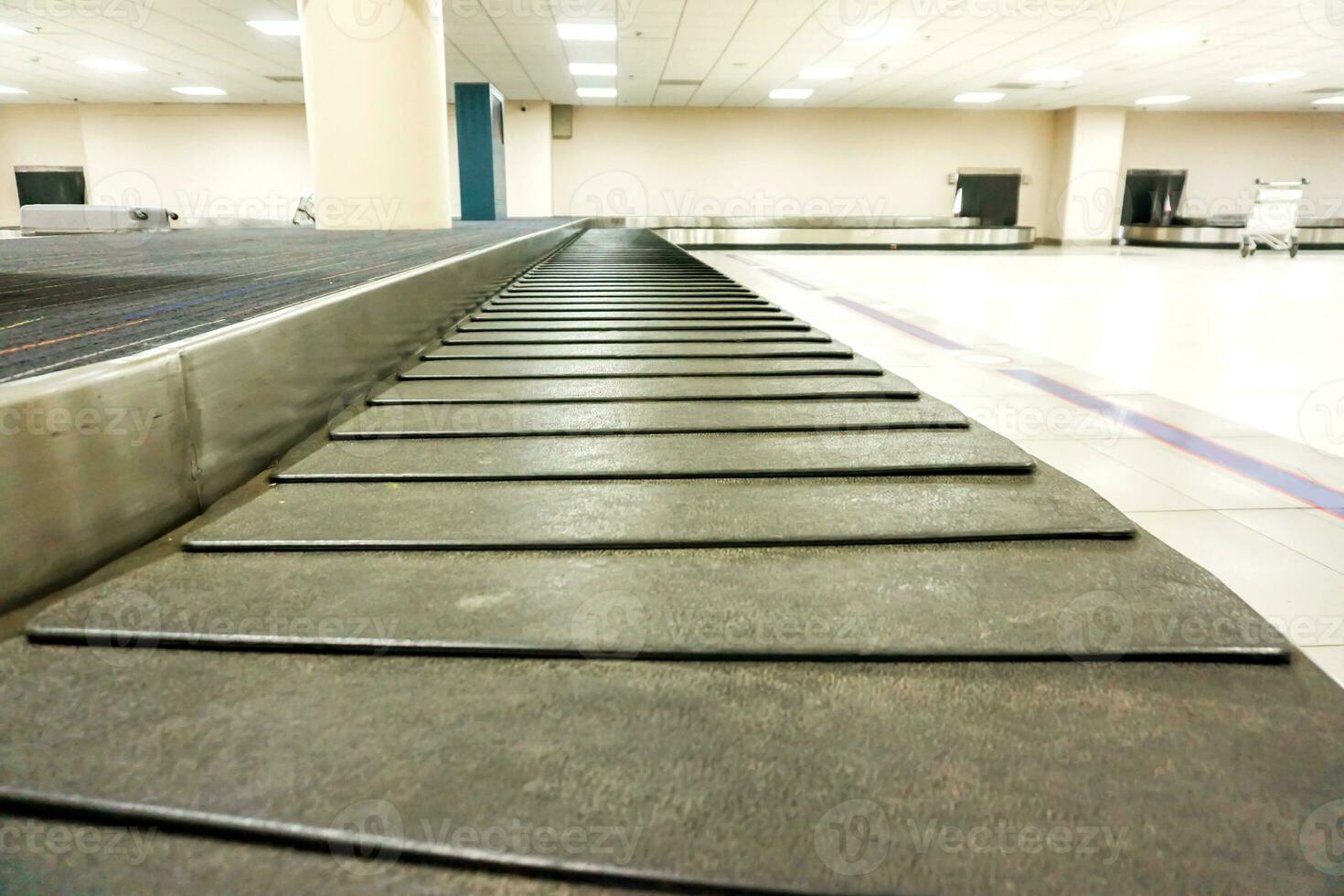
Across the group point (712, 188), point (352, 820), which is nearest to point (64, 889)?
point (352, 820)

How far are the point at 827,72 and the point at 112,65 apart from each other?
13190 millimetres

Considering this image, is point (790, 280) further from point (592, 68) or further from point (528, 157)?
point (528, 157)

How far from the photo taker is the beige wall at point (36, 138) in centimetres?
1934

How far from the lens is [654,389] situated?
90.7 inches

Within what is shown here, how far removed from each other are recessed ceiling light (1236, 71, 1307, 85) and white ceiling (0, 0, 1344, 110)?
0.26m

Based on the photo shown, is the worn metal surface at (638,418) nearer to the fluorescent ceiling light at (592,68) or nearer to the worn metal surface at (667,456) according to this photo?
the worn metal surface at (667,456)

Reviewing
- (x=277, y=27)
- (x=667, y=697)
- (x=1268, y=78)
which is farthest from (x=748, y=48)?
(x=667, y=697)

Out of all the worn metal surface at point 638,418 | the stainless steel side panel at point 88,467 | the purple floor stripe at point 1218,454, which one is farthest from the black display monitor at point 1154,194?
the stainless steel side panel at point 88,467

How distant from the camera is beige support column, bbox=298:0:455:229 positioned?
638 cm

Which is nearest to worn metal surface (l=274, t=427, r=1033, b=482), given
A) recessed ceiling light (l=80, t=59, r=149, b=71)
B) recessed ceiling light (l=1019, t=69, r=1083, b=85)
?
recessed ceiling light (l=1019, t=69, r=1083, b=85)

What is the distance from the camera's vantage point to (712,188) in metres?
20.8

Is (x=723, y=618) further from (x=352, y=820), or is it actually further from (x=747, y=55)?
(x=747, y=55)

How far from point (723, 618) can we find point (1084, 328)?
5.64m

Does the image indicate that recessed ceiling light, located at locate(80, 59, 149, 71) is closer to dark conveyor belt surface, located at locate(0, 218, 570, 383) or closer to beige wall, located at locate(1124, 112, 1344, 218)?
dark conveyor belt surface, located at locate(0, 218, 570, 383)
